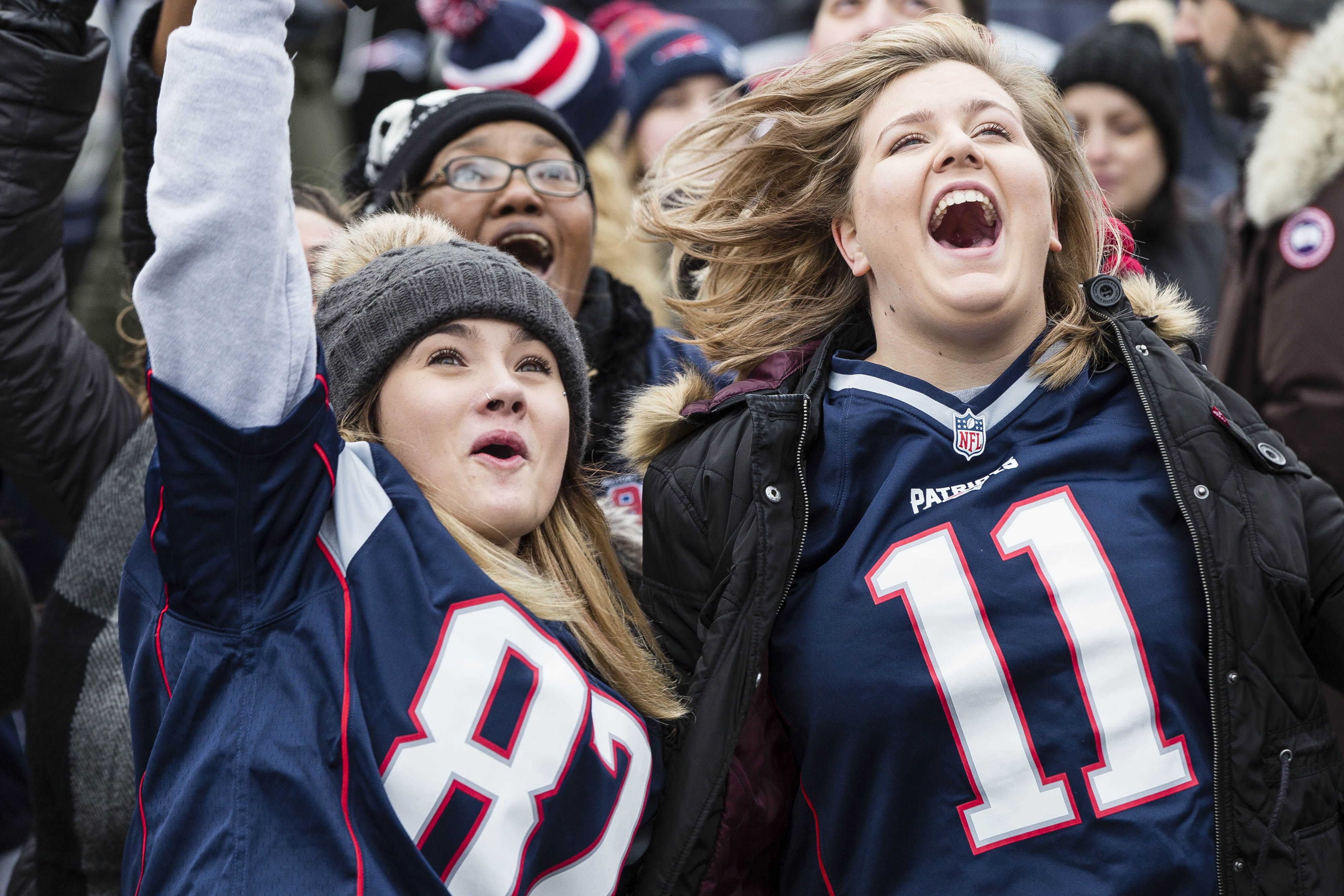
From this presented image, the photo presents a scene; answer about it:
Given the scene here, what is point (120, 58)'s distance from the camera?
503 cm

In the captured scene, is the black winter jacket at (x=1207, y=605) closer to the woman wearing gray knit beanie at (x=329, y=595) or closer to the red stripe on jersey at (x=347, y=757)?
the woman wearing gray knit beanie at (x=329, y=595)

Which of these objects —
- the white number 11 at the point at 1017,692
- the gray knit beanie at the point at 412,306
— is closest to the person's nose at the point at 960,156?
the white number 11 at the point at 1017,692

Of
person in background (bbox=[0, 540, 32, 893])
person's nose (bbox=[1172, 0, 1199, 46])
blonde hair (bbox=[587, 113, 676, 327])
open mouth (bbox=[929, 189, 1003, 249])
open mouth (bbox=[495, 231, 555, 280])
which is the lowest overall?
person in background (bbox=[0, 540, 32, 893])

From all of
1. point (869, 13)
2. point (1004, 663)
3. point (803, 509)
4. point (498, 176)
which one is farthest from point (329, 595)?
point (869, 13)

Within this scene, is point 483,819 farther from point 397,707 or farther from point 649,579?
point 649,579

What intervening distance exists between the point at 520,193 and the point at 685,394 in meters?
0.80

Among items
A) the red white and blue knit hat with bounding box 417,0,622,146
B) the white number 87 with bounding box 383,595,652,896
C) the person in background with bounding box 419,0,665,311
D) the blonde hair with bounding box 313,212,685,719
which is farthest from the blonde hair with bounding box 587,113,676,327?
the white number 87 with bounding box 383,595,652,896

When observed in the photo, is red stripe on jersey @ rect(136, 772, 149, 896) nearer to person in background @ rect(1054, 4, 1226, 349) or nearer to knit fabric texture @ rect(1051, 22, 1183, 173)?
person in background @ rect(1054, 4, 1226, 349)

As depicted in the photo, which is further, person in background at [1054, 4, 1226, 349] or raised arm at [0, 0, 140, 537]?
person in background at [1054, 4, 1226, 349]

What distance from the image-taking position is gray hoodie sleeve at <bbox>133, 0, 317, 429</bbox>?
159 centimetres

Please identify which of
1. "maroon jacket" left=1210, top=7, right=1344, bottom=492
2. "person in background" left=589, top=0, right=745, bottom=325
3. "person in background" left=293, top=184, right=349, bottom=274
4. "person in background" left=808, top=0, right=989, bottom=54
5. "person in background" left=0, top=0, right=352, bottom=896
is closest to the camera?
"person in background" left=0, top=0, right=352, bottom=896

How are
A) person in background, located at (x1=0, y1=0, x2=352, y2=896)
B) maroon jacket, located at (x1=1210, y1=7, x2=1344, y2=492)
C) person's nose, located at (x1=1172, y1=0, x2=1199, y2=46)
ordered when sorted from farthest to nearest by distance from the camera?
person's nose, located at (x1=1172, y1=0, x2=1199, y2=46) → maroon jacket, located at (x1=1210, y1=7, x2=1344, y2=492) → person in background, located at (x1=0, y1=0, x2=352, y2=896)

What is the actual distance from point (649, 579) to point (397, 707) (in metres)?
0.64

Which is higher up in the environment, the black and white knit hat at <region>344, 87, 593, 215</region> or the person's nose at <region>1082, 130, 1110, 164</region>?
the black and white knit hat at <region>344, 87, 593, 215</region>
